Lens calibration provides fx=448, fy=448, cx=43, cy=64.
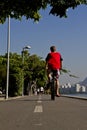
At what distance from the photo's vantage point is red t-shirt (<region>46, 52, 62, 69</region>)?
1636cm

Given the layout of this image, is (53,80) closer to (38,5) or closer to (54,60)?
(54,60)

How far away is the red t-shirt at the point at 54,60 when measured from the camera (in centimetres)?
1636

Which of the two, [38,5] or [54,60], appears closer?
[54,60]

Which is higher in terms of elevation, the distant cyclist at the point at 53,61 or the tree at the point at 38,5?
the tree at the point at 38,5

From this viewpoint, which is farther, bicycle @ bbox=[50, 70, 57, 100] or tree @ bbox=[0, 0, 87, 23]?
bicycle @ bbox=[50, 70, 57, 100]

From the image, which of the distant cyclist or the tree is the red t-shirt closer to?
the distant cyclist

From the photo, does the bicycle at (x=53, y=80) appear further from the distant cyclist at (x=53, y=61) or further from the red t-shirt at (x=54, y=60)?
the red t-shirt at (x=54, y=60)

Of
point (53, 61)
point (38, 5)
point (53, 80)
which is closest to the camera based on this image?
point (53, 61)

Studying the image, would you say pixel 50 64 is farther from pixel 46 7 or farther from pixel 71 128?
pixel 71 128

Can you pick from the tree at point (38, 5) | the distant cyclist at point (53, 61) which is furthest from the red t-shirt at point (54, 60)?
the tree at point (38, 5)

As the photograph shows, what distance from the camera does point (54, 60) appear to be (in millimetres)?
16406

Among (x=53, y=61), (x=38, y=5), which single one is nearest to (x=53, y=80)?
(x=53, y=61)

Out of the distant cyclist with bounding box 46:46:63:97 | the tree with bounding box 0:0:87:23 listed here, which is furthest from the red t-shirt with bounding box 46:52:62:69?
the tree with bounding box 0:0:87:23

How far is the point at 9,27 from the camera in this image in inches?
1769
